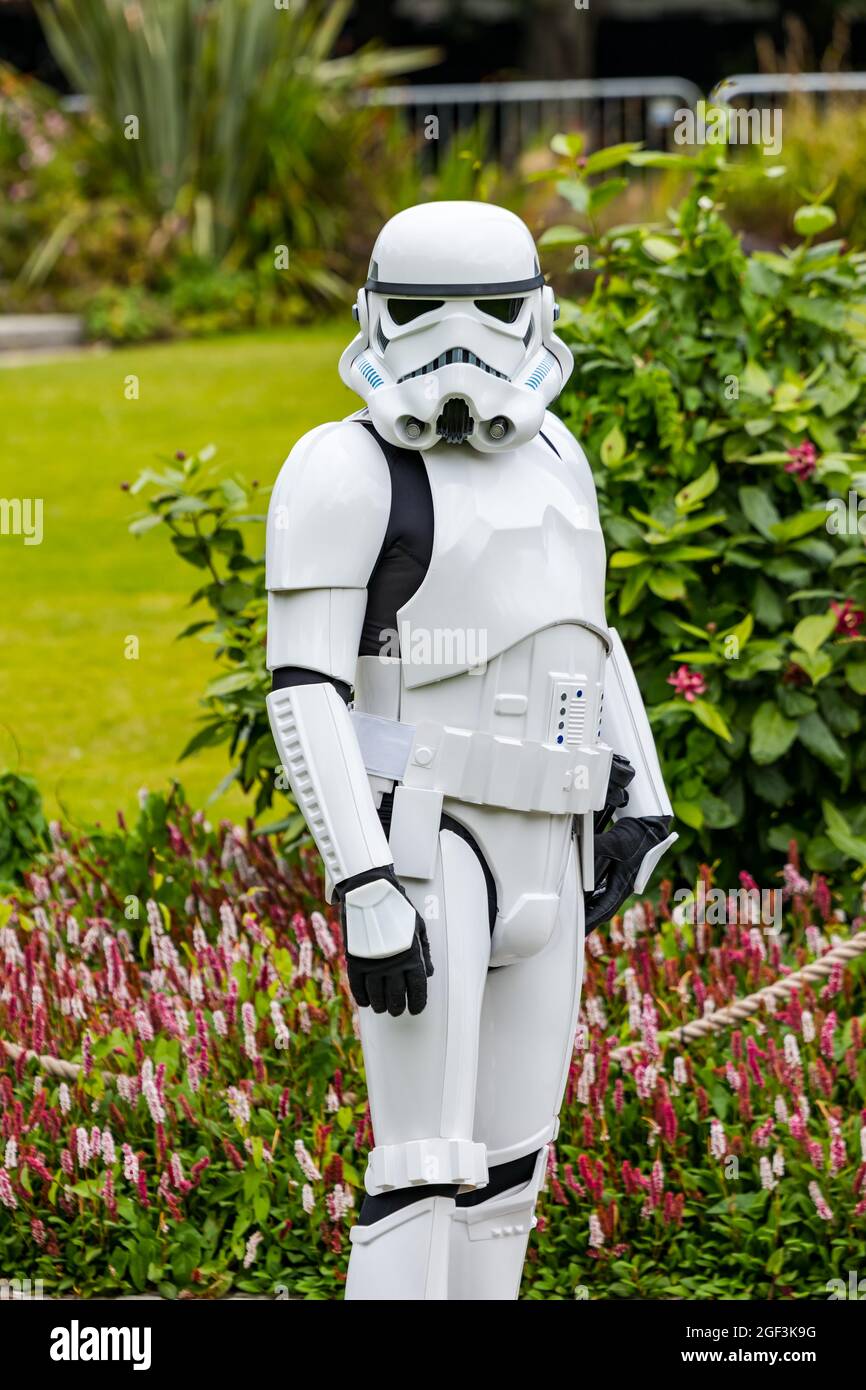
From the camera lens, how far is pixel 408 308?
9.78 ft

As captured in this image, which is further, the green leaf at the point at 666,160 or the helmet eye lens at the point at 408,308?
the green leaf at the point at 666,160

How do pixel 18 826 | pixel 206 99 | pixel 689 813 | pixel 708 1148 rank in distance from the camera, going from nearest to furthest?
pixel 708 1148 → pixel 689 813 → pixel 18 826 → pixel 206 99

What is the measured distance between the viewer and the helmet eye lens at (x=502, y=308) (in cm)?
297

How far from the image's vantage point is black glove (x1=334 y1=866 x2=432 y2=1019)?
2852 millimetres

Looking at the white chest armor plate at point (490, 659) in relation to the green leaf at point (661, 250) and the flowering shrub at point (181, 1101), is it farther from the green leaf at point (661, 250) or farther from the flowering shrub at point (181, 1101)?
the green leaf at point (661, 250)

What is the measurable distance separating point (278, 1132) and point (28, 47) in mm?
21684

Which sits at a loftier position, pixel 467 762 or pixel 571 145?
pixel 571 145

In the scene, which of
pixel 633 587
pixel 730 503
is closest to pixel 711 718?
pixel 633 587

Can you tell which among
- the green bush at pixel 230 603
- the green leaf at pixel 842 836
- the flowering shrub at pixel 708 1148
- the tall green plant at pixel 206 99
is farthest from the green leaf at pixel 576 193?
the tall green plant at pixel 206 99

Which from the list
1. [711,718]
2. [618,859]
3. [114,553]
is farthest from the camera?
[114,553]

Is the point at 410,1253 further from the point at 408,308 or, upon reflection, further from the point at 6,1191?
the point at 408,308

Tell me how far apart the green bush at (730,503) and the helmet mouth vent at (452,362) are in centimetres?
189

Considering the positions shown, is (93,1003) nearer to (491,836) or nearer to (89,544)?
(491,836)

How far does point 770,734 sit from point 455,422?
2.16 metres
